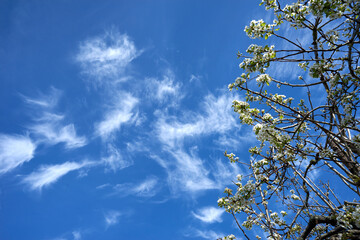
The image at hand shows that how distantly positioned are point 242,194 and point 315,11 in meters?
4.30

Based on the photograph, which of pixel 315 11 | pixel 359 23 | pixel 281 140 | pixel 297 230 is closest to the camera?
pixel 359 23

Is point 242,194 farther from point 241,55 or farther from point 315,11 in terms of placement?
point 315,11

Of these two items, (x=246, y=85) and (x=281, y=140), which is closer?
(x=281, y=140)

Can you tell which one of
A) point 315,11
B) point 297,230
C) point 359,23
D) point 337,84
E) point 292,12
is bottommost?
point 297,230

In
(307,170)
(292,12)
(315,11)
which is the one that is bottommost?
(307,170)

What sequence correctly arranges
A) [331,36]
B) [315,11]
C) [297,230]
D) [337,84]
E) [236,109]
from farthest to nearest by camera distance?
[297,230], [236,109], [331,36], [337,84], [315,11]

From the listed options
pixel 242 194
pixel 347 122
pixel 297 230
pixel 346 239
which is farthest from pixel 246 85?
pixel 297 230

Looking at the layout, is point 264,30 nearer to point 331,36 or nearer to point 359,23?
point 331,36

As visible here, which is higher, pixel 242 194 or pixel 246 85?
pixel 246 85

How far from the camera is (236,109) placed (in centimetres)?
614

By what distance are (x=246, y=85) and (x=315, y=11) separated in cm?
203

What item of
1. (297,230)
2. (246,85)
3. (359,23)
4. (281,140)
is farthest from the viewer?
(297,230)

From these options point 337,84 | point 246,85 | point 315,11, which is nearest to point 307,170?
point 337,84

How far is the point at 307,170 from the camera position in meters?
5.53
